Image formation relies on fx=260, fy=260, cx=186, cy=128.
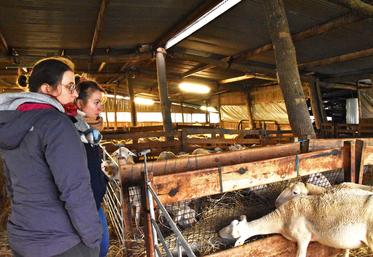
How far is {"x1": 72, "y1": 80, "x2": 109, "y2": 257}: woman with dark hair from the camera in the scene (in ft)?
5.24

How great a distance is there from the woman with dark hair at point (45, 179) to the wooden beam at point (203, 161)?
0.63 metres

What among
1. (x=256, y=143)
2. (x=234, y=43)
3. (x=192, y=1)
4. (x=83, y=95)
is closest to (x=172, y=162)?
(x=83, y=95)

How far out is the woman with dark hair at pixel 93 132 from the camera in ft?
5.24

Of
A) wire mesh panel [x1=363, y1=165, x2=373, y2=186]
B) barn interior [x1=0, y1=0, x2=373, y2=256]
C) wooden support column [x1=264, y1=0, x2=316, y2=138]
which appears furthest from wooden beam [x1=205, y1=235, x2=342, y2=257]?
wooden support column [x1=264, y1=0, x2=316, y2=138]

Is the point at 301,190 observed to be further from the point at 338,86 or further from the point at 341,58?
the point at 338,86

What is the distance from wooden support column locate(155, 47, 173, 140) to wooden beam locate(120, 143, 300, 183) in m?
5.22

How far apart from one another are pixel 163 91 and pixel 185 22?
2.32m

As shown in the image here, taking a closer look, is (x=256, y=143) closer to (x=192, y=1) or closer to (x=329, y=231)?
(x=192, y=1)

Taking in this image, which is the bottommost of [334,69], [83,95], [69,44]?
[83,95]

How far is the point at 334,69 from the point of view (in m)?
10.7

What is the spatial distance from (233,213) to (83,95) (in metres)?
1.88

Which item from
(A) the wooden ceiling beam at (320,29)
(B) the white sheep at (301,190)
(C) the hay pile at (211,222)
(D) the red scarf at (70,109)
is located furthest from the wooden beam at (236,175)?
(A) the wooden ceiling beam at (320,29)

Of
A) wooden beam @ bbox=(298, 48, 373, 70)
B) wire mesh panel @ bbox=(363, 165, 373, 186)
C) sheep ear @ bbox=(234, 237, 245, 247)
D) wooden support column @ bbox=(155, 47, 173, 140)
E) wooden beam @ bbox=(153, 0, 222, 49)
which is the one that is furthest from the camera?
wooden support column @ bbox=(155, 47, 173, 140)

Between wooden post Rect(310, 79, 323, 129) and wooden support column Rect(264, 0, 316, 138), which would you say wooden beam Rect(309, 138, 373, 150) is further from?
wooden post Rect(310, 79, 323, 129)
